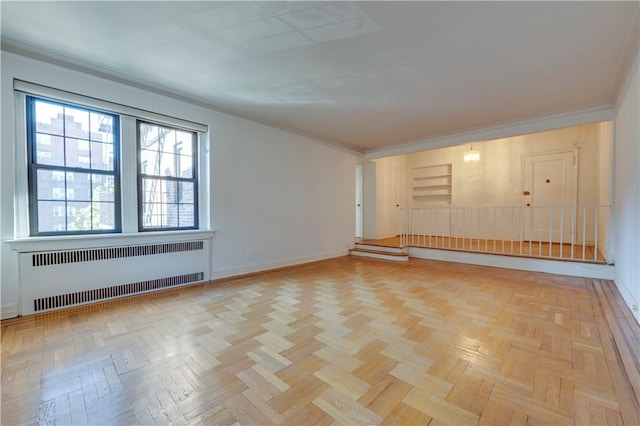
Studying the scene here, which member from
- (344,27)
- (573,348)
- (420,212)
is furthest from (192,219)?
(420,212)

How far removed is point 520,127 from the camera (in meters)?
4.30

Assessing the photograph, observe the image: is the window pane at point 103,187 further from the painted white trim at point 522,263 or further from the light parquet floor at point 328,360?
the painted white trim at point 522,263

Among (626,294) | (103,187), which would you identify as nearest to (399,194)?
(626,294)

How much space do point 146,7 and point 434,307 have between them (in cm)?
362

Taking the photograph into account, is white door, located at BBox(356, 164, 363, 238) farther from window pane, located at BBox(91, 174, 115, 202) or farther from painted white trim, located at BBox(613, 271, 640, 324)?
window pane, located at BBox(91, 174, 115, 202)

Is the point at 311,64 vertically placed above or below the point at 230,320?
above

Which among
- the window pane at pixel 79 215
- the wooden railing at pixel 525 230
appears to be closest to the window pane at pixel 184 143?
the window pane at pixel 79 215

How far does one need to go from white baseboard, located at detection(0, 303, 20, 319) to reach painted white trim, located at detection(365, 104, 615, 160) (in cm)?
618

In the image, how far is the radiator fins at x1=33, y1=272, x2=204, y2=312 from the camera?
262cm

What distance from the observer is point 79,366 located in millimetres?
1726

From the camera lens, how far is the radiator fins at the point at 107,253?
2598mm

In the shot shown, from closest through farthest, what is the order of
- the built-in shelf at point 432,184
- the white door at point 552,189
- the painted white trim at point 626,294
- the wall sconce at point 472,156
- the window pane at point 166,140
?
the painted white trim at point 626,294, the window pane at point 166,140, the white door at point 552,189, the wall sconce at point 472,156, the built-in shelf at point 432,184

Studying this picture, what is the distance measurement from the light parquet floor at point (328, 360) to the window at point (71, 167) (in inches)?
38.2

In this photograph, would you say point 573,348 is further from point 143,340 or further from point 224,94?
point 224,94
